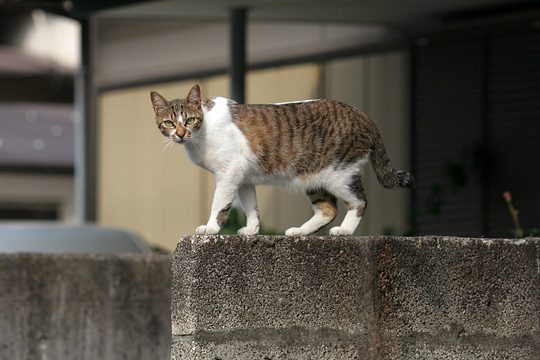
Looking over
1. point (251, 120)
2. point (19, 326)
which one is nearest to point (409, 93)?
point (19, 326)

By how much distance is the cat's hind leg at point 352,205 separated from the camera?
5.07 meters

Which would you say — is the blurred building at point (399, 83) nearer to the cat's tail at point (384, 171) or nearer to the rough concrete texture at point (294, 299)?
the cat's tail at point (384, 171)

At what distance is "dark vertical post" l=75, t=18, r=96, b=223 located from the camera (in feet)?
53.6

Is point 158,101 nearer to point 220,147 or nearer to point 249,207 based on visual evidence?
point 220,147

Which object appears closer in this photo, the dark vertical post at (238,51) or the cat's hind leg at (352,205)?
the cat's hind leg at (352,205)

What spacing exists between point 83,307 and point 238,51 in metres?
5.26

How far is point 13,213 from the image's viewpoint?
26.1 metres

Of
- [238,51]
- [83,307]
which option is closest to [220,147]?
[83,307]

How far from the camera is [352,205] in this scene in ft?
16.7

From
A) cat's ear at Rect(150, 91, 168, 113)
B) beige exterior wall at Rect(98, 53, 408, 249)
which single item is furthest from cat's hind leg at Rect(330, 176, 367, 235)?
beige exterior wall at Rect(98, 53, 408, 249)

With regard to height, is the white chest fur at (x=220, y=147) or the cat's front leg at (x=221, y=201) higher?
the white chest fur at (x=220, y=147)

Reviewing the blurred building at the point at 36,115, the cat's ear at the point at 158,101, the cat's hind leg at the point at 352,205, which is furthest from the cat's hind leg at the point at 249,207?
the blurred building at the point at 36,115

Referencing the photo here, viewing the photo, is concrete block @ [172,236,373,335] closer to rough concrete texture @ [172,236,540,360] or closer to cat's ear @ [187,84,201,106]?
rough concrete texture @ [172,236,540,360]

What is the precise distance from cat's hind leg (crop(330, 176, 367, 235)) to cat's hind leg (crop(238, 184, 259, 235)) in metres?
0.31
